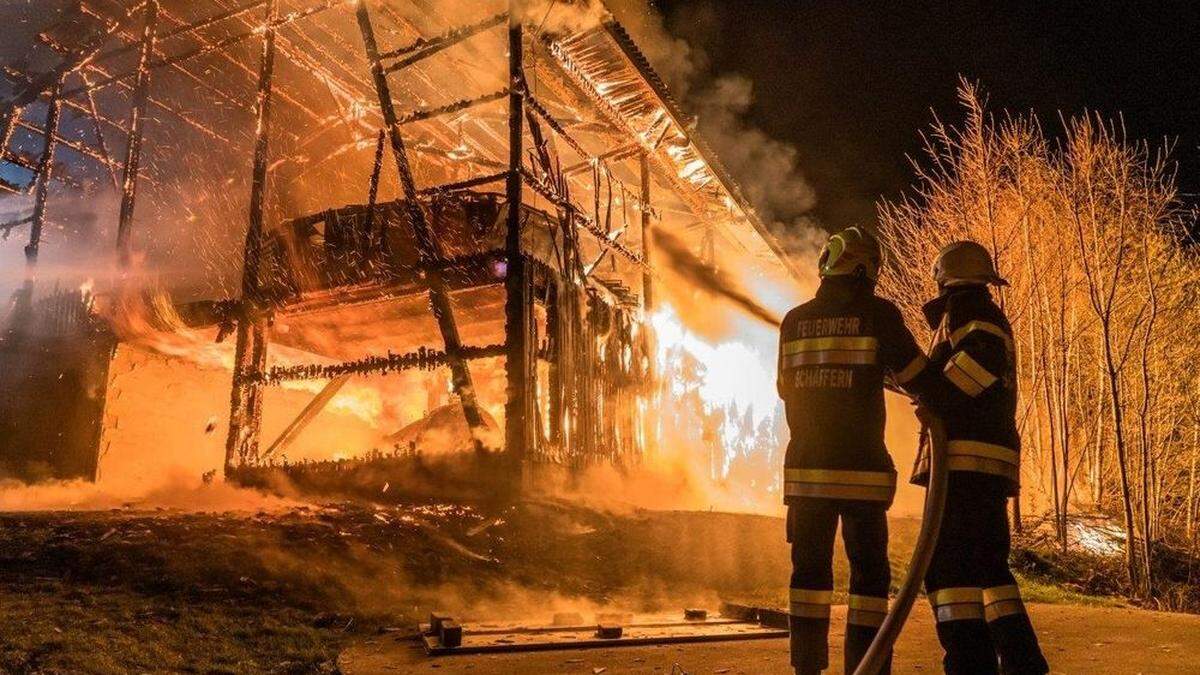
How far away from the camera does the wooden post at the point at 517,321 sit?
29.4ft

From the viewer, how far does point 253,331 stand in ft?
37.8

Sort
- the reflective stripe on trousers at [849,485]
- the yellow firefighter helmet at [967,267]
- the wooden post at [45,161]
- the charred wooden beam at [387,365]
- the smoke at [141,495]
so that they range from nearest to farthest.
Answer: the reflective stripe on trousers at [849,485] < the yellow firefighter helmet at [967,267] < the charred wooden beam at [387,365] < the smoke at [141,495] < the wooden post at [45,161]

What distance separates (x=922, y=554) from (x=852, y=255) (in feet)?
4.42

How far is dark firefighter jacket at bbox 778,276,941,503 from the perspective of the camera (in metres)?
3.23

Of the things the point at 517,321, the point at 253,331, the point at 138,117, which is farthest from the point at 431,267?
the point at 138,117

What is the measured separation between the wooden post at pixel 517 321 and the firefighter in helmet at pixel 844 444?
5.79 meters

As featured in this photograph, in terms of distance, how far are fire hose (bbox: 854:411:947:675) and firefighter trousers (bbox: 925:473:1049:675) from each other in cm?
9

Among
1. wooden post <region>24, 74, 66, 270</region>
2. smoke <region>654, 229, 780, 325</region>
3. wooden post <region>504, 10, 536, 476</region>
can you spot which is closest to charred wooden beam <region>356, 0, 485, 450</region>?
wooden post <region>504, 10, 536, 476</region>

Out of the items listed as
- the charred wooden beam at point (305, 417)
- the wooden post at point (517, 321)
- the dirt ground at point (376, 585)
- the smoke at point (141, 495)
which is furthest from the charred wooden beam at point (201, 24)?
the dirt ground at point (376, 585)

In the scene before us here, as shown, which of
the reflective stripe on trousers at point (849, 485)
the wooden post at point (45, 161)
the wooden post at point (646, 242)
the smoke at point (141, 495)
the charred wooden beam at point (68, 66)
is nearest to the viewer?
the reflective stripe on trousers at point (849, 485)

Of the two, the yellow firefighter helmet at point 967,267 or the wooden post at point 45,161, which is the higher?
the wooden post at point 45,161

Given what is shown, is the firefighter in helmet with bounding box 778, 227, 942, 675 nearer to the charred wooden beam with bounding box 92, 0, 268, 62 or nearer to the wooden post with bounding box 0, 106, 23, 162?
the charred wooden beam with bounding box 92, 0, 268, 62

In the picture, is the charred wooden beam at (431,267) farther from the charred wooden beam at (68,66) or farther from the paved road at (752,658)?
the charred wooden beam at (68,66)

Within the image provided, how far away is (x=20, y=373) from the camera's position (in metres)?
12.9
